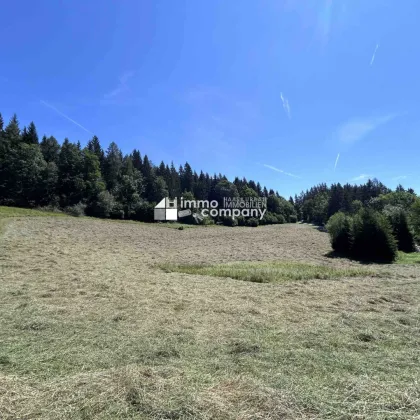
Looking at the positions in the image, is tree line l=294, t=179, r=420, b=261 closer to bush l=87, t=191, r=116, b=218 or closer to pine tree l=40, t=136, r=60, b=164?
bush l=87, t=191, r=116, b=218

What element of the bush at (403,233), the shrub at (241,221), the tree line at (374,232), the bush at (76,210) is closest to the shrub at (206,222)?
the shrub at (241,221)

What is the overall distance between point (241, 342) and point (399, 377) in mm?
2219

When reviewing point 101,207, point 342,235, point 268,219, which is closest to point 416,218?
point 342,235

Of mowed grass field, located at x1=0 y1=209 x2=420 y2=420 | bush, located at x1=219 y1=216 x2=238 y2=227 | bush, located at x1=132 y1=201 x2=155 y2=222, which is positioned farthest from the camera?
bush, located at x1=219 y1=216 x2=238 y2=227

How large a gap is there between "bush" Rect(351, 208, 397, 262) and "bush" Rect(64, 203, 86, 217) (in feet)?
133

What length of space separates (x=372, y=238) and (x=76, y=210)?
141 feet

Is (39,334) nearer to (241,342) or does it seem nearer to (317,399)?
(241,342)

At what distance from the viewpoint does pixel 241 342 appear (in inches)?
178

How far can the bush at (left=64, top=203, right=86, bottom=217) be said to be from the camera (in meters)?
44.0

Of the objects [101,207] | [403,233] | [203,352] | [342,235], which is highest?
[101,207]

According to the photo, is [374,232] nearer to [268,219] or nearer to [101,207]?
[101,207]

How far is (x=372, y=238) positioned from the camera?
25.0 metres

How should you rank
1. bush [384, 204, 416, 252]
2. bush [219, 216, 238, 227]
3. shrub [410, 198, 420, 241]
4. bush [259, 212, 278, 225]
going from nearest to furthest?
shrub [410, 198, 420, 241]
bush [384, 204, 416, 252]
bush [219, 216, 238, 227]
bush [259, 212, 278, 225]

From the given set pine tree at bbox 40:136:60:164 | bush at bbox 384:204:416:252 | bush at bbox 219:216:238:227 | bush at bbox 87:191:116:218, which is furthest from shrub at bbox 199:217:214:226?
bush at bbox 384:204:416:252
